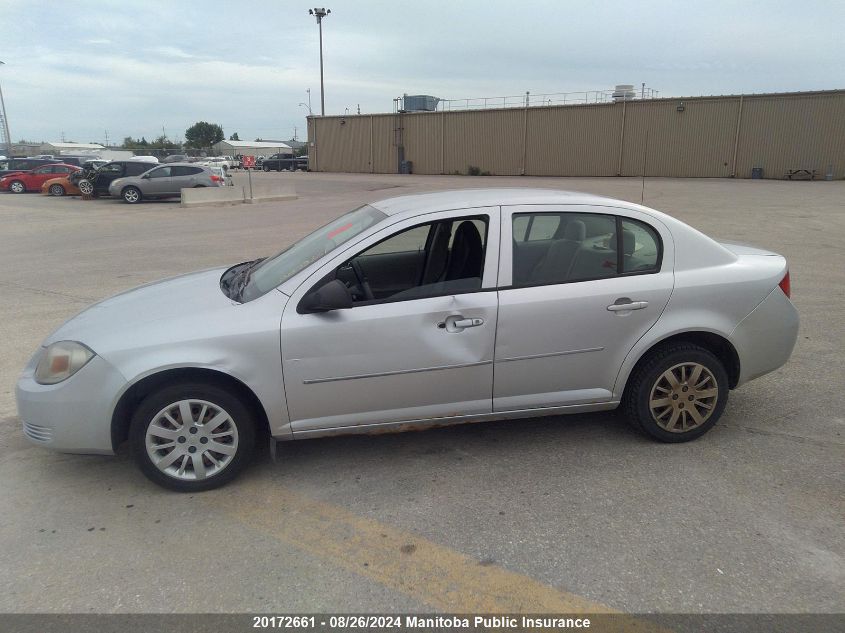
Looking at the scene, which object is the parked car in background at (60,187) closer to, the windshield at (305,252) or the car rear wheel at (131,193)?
the car rear wheel at (131,193)

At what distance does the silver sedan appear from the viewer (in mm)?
3363

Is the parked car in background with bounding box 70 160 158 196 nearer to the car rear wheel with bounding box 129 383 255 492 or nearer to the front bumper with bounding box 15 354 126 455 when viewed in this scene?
the front bumper with bounding box 15 354 126 455

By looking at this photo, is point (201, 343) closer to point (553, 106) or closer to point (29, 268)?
point (29, 268)

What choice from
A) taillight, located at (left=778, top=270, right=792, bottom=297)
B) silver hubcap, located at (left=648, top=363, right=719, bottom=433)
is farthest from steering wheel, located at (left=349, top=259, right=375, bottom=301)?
taillight, located at (left=778, top=270, right=792, bottom=297)

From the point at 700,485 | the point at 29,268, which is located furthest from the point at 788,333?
the point at 29,268

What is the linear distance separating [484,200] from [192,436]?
84.0 inches

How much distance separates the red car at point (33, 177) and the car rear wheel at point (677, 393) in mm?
31667

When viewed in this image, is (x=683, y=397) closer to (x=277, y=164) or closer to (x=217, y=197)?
(x=217, y=197)

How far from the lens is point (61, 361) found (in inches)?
133

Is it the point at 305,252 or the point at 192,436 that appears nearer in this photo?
the point at 192,436

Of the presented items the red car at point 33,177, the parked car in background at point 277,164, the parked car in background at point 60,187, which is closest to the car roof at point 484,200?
the parked car in background at point 60,187

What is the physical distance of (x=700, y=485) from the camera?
351 centimetres

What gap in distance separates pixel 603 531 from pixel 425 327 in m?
1.38

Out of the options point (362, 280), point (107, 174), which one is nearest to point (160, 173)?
point (107, 174)
